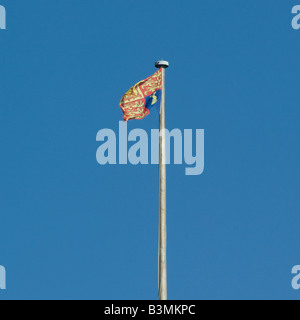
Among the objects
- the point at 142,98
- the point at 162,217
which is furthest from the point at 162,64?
the point at 162,217

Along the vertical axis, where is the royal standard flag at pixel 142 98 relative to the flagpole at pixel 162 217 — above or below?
above

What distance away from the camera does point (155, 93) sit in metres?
30.3

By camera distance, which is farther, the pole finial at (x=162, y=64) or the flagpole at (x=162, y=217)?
the pole finial at (x=162, y=64)

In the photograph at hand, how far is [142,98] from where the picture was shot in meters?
30.9

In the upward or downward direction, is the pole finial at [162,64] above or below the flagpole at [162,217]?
above

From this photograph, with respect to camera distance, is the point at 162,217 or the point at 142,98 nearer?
the point at 162,217

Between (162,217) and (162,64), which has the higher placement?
(162,64)

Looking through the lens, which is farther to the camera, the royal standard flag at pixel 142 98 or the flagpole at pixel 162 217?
the royal standard flag at pixel 142 98

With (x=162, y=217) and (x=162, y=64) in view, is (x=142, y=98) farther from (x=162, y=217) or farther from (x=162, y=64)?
Answer: (x=162, y=217)

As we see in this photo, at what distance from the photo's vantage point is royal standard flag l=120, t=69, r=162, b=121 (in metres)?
30.3

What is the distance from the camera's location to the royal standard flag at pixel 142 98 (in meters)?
30.3
